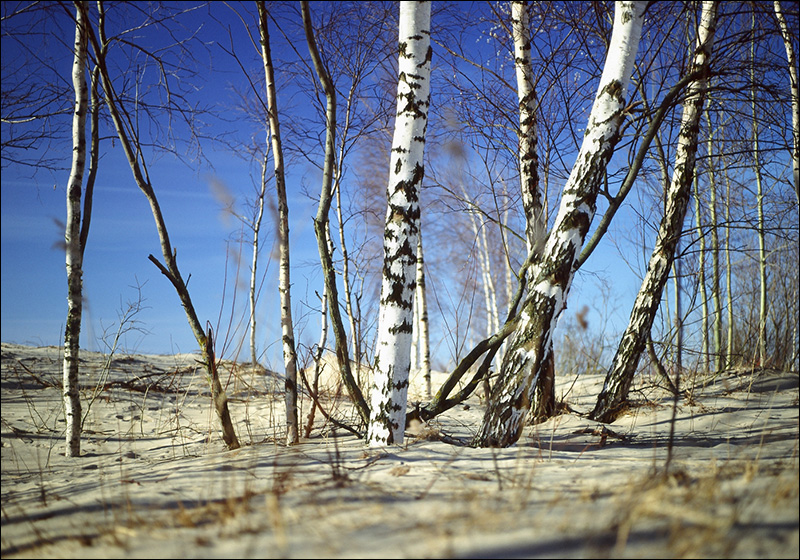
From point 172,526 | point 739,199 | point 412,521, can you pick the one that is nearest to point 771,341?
point 739,199

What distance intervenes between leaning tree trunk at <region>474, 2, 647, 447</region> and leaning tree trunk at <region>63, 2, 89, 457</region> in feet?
12.3

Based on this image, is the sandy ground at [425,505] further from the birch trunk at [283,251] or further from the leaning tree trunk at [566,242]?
the birch trunk at [283,251]

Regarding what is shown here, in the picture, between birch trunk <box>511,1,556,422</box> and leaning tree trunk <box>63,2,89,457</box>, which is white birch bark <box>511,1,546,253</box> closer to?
birch trunk <box>511,1,556,422</box>

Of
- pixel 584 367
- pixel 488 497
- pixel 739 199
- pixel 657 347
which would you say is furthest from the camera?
pixel 584 367

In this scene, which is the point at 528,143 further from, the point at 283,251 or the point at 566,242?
the point at 283,251

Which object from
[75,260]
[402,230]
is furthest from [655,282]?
[75,260]

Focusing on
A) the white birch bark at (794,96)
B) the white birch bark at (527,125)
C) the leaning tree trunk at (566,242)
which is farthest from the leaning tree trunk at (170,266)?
the white birch bark at (794,96)

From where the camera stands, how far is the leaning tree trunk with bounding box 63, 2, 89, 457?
173 inches

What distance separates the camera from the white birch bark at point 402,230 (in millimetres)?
3223

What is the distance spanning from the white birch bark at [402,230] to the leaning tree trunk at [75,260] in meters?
3.04

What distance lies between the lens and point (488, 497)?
201cm

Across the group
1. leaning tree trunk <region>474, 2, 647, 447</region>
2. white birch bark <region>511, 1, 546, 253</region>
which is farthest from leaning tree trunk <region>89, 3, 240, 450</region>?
white birch bark <region>511, 1, 546, 253</region>

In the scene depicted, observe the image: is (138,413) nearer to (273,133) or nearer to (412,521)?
(273,133)

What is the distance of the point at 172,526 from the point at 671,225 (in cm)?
508
